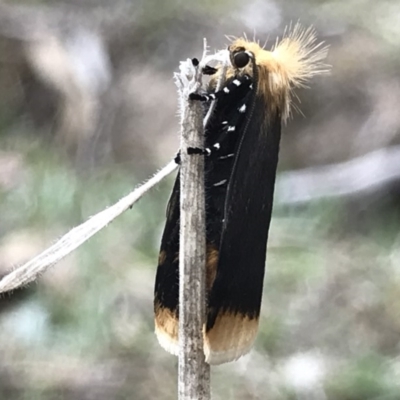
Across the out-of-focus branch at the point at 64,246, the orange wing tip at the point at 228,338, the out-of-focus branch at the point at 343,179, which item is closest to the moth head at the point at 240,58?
the out-of-focus branch at the point at 64,246

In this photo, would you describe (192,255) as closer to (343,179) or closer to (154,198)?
(154,198)

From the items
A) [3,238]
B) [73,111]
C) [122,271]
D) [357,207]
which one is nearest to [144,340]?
[122,271]

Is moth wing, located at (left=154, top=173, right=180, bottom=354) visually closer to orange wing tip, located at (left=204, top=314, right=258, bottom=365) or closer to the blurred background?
orange wing tip, located at (left=204, top=314, right=258, bottom=365)

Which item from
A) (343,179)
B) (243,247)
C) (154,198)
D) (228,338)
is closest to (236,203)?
(243,247)

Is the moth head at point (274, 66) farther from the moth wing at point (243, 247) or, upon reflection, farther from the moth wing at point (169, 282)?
the moth wing at point (169, 282)

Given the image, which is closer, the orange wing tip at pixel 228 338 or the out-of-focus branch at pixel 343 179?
the orange wing tip at pixel 228 338

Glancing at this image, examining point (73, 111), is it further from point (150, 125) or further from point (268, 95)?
point (268, 95)
